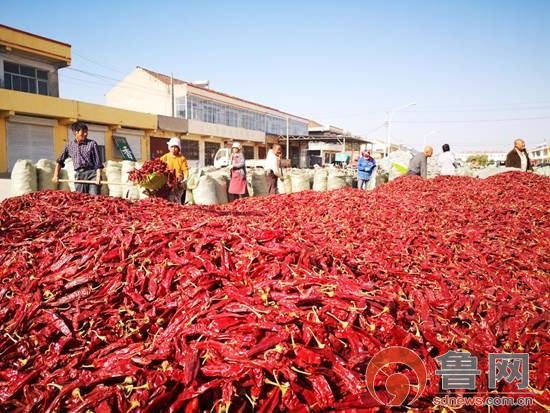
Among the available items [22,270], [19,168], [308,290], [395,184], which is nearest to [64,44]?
[19,168]

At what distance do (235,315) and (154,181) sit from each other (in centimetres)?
480

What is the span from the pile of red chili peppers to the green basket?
2.28 meters

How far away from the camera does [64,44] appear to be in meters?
21.6

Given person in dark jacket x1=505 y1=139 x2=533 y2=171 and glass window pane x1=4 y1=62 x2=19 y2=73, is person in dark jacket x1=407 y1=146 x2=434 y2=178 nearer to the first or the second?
person in dark jacket x1=505 y1=139 x2=533 y2=171

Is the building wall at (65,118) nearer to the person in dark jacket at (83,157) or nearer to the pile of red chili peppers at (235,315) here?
the person in dark jacket at (83,157)

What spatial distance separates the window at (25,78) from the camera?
781 inches

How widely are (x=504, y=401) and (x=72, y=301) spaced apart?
256cm

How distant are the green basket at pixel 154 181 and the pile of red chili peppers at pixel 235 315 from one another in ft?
7.47

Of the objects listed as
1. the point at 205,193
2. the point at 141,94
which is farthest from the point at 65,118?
the point at 205,193

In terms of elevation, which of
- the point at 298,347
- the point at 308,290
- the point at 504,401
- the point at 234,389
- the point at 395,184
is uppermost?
the point at 395,184

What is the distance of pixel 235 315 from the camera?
2.05m

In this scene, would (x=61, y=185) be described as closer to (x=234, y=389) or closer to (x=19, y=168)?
(x=19, y=168)

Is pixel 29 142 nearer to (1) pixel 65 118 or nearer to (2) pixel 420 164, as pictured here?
(1) pixel 65 118

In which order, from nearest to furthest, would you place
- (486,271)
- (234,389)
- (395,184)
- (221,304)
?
(234,389), (221,304), (486,271), (395,184)
